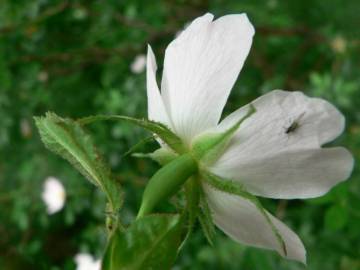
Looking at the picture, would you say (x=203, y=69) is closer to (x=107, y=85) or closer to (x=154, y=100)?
(x=154, y=100)

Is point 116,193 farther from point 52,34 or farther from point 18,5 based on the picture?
point 52,34

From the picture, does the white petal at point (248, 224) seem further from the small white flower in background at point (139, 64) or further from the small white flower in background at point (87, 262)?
the small white flower in background at point (139, 64)

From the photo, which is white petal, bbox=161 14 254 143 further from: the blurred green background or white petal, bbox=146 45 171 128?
the blurred green background

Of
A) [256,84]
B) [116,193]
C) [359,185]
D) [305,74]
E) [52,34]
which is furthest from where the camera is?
[305,74]

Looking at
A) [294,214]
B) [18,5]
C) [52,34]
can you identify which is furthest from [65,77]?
[294,214]

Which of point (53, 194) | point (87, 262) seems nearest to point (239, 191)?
point (87, 262)

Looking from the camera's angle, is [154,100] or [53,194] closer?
[154,100]
